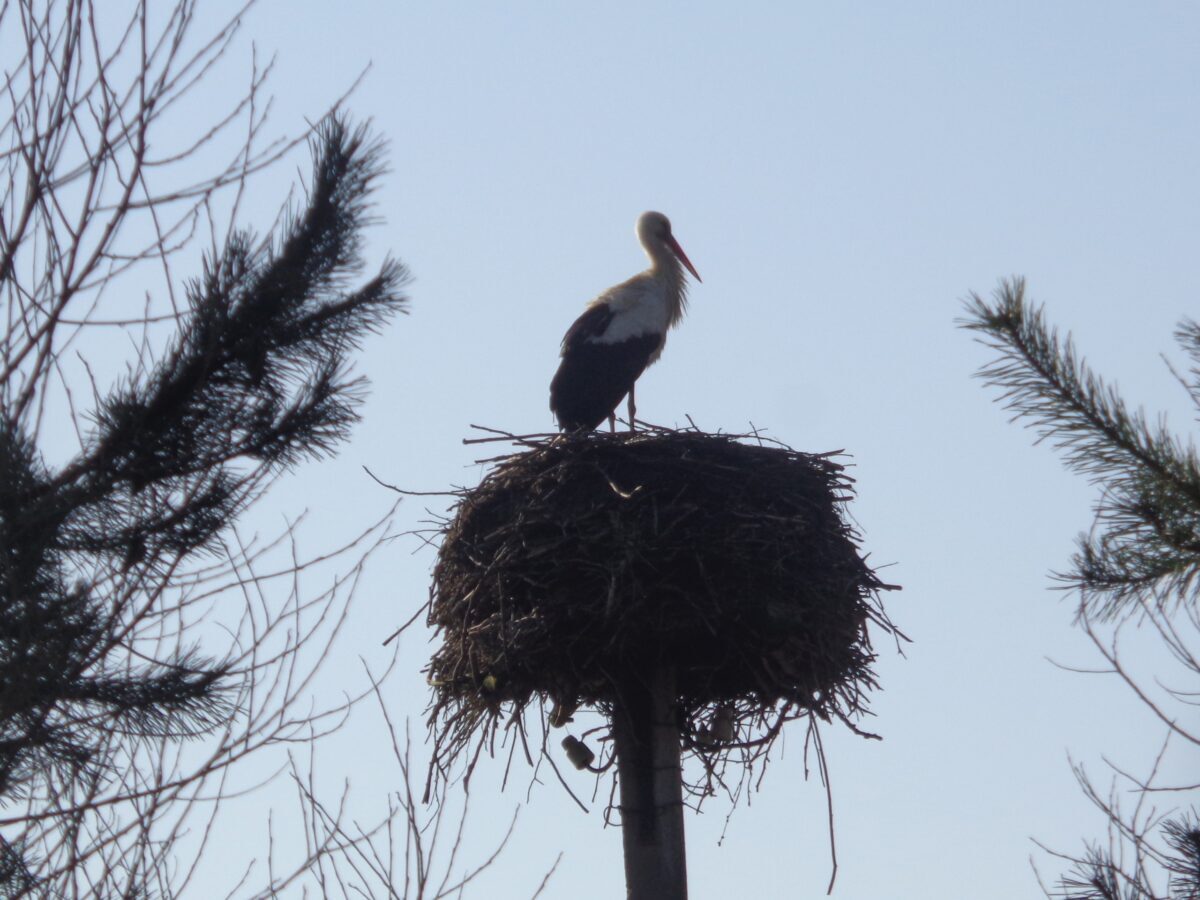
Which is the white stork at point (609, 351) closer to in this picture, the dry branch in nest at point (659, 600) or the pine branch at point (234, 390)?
the dry branch in nest at point (659, 600)

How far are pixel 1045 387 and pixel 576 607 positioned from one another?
3090mm

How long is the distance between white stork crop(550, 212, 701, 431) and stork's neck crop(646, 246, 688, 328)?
0.07 m

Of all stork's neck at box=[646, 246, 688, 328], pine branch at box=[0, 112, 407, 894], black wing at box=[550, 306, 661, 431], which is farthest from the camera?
stork's neck at box=[646, 246, 688, 328]

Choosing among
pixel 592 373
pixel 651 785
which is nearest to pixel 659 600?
pixel 651 785

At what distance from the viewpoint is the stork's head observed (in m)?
10.9

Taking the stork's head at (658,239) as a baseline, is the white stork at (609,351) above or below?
below

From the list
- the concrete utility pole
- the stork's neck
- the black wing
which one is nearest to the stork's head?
the stork's neck

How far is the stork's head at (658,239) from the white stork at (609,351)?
0.59 meters

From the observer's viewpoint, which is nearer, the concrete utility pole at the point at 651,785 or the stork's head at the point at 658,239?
the concrete utility pole at the point at 651,785

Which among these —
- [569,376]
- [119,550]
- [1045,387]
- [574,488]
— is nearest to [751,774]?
[574,488]

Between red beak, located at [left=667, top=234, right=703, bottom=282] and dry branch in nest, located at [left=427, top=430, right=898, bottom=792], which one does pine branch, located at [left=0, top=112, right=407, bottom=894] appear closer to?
dry branch in nest, located at [left=427, top=430, right=898, bottom=792]

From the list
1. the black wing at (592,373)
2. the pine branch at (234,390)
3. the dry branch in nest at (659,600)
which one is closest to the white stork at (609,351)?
the black wing at (592,373)

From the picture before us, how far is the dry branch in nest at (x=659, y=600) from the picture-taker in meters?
6.09

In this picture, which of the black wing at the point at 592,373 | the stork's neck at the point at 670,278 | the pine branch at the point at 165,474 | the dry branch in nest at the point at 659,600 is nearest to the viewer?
the pine branch at the point at 165,474
